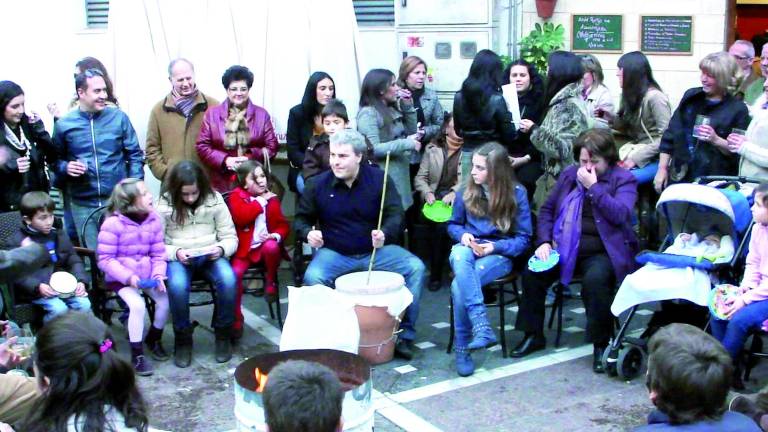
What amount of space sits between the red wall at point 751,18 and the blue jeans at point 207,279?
24.6 ft

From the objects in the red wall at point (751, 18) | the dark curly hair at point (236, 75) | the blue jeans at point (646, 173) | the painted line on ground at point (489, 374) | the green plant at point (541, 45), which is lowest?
the painted line on ground at point (489, 374)

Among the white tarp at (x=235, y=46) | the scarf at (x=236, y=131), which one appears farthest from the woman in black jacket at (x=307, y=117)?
the white tarp at (x=235, y=46)

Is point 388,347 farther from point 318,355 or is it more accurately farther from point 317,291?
point 318,355

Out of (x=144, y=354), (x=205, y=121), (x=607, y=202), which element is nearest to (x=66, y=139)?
(x=205, y=121)

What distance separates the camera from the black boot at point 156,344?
640 centimetres

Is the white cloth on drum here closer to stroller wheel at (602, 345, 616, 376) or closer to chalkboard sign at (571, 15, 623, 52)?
stroller wheel at (602, 345, 616, 376)

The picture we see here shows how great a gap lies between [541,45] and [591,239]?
2.95 m

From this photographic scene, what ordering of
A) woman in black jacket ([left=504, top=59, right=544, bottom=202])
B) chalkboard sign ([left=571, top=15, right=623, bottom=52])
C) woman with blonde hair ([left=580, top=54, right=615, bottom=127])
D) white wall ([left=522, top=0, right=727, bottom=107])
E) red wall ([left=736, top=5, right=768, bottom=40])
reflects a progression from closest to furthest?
woman in black jacket ([left=504, top=59, right=544, bottom=202]), woman with blonde hair ([left=580, top=54, right=615, bottom=127]), white wall ([left=522, top=0, right=727, bottom=107]), chalkboard sign ([left=571, top=15, right=623, bottom=52]), red wall ([left=736, top=5, right=768, bottom=40])

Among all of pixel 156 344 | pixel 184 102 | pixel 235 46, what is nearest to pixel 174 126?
pixel 184 102

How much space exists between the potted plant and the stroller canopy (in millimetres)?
3277

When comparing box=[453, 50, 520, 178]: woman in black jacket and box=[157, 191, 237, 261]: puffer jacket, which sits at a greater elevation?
box=[453, 50, 520, 178]: woman in black jacket

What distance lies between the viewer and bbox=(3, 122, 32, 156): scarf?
263 inches

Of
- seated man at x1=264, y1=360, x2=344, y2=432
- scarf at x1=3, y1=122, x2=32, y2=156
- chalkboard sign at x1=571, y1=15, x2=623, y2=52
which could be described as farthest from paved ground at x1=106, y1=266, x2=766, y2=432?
chalkboard sign at x1=571, y1=15, x2=623, y2=52

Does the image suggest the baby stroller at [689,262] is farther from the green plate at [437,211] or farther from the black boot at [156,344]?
the black boot at [156,344]
